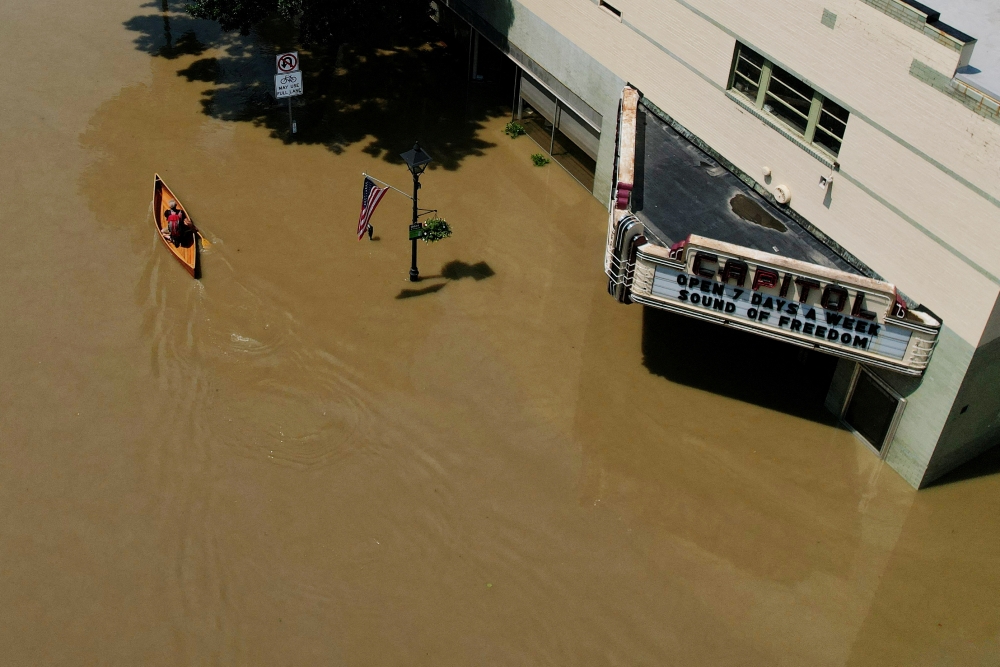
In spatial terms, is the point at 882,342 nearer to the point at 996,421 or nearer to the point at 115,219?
the point at 996,421

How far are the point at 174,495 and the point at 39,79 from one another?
18.1m

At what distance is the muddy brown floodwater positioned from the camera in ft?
52.2

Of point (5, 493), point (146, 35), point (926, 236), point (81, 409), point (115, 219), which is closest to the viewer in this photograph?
point (926, 236)

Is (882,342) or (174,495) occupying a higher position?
(882,342)

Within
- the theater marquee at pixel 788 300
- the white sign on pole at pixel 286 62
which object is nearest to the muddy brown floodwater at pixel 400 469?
the theater marquee at pixel 788 300

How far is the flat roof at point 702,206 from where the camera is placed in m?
18.6

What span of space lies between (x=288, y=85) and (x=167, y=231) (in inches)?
227

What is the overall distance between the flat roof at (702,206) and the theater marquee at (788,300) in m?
1.07

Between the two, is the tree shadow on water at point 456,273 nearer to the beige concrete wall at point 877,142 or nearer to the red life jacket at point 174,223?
the red life jacket at point 174,223

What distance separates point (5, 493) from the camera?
17594 millimetres

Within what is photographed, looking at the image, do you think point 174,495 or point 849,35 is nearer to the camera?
point 849,35

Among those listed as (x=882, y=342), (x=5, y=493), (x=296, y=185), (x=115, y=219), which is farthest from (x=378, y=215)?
(x=882, y=342)

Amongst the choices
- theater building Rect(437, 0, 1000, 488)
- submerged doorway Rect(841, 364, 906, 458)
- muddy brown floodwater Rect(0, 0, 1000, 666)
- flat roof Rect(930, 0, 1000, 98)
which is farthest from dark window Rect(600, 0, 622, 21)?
submerged doorway Rect(841, 364, 906, 458)

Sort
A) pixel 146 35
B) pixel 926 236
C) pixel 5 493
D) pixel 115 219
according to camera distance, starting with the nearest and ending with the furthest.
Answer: pixel 926 236, pixel 5 493, pixel 115 219, pixel 146 35
